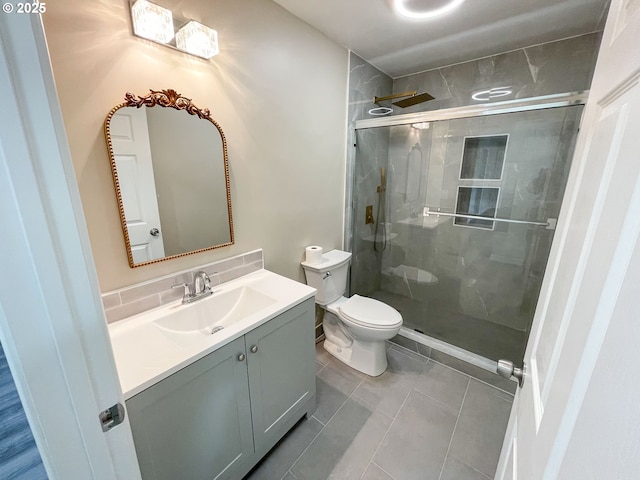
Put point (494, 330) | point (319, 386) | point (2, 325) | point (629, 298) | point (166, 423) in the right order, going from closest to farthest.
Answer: point (629, 298) < point (2, 325) < point (166, 423) < point (319, 386) < point (494, 330)

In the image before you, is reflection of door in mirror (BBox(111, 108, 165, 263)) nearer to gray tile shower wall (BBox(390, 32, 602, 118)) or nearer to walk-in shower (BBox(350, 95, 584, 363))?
walk-in shower (BBox(350, 95, 584, 363))

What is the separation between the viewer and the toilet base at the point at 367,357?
1.94m

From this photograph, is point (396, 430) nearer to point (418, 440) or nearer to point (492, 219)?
point (418, 440)

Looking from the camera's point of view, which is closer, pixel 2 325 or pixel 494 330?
pixel 2 325

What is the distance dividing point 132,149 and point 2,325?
984 mm

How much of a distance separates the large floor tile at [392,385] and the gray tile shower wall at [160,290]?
118 cm

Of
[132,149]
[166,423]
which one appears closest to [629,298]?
[166,423]

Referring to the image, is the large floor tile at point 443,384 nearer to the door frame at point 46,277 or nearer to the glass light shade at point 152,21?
the door frame at point 46,277

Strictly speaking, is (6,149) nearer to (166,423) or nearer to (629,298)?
(629,298)

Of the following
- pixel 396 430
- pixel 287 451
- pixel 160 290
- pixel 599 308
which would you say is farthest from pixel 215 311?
pixel 599 308

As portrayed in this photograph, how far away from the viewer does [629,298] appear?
0.27m

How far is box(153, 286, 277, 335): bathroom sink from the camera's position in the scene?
49.8 inches

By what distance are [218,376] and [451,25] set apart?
248 centimetres

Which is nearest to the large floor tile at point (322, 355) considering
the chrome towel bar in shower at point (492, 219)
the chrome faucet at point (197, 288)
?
the chrome faucet at point (197, 288)
